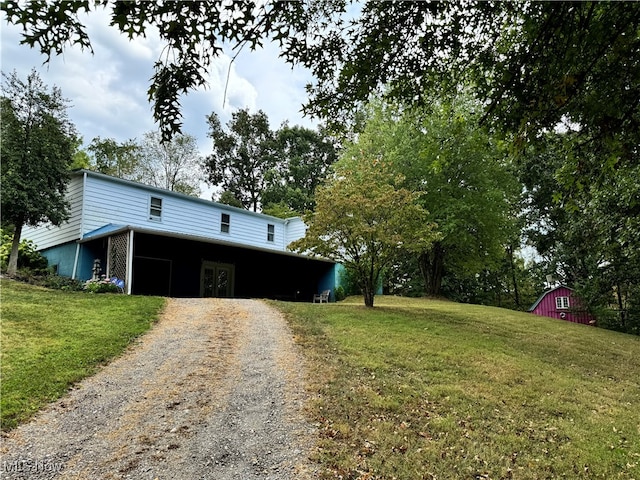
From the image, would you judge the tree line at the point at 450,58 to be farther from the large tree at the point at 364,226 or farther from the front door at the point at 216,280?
the front door at the point at 216,280

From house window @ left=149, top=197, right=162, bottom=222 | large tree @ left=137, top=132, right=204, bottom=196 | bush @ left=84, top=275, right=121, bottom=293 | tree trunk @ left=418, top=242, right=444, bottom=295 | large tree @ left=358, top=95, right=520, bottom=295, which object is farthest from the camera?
large tree @ left=137, top=132, right=204, bottom=196

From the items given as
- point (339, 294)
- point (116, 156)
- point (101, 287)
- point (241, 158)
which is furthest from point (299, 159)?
point (101, 287)

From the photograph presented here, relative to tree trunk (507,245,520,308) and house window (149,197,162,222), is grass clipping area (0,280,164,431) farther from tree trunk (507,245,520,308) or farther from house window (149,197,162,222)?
tree trunk (507,245,520,308)

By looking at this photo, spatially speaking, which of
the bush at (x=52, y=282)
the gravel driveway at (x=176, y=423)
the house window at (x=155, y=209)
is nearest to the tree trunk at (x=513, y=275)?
the house window at (x=155, y=209)

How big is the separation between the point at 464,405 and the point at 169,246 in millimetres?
13852

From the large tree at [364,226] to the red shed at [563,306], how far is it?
1643 centimetres

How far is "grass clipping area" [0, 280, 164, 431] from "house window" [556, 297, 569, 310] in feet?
78.2

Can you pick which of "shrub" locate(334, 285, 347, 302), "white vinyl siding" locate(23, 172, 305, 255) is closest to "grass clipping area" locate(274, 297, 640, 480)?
"white vinyl siding" locate(23, 172, 305, 255)

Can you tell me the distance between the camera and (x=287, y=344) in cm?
748

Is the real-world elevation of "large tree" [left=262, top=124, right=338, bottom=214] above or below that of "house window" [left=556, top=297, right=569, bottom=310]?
Answer: above

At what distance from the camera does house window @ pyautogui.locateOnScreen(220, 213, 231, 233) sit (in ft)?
62.2

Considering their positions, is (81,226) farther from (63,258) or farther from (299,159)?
(299,159)

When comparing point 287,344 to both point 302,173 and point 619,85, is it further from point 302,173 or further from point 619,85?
point 302,173

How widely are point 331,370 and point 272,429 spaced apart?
6.76 ft
